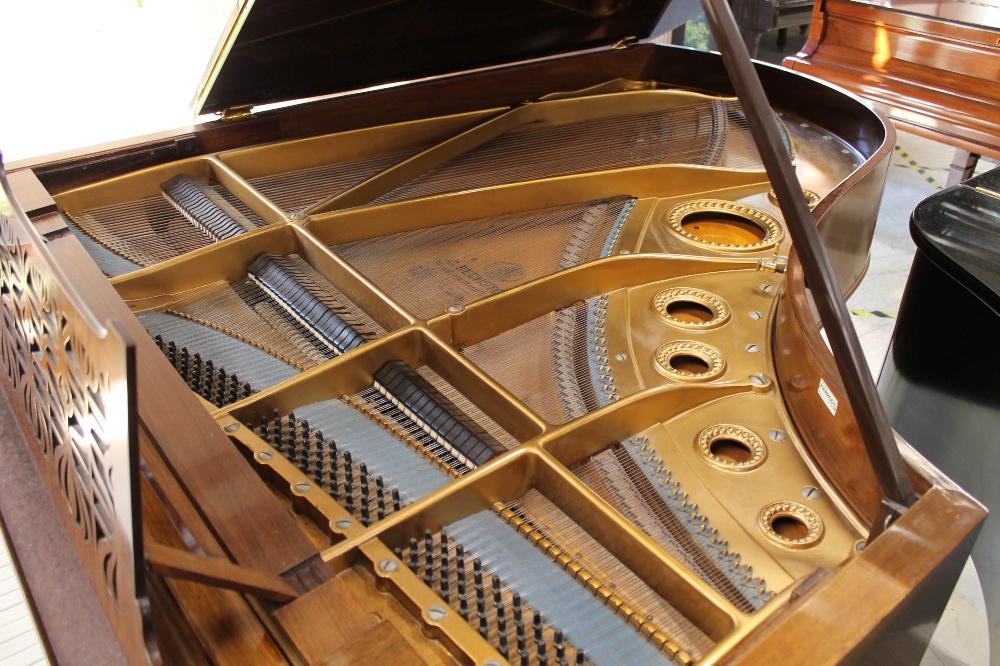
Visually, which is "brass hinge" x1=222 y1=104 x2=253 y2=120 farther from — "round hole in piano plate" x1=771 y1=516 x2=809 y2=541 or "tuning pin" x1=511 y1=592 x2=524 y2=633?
"round hole in piano plate" x1=771 y1=516 x2=809 y2=541

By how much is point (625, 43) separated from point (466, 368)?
229cm

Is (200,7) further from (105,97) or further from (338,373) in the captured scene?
(338,373)

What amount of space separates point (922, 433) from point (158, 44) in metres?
7.92

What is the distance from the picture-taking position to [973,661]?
3.09 metres

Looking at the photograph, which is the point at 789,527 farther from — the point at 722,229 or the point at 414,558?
the point at 722,229

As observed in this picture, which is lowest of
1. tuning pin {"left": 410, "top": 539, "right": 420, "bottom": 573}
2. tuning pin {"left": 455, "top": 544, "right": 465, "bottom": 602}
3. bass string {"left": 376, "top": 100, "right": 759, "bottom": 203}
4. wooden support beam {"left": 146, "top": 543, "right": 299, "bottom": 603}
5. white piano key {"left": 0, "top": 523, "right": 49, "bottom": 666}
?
white piano key {"left": 0, "top": 523, "right": 49, "bottom": 666}

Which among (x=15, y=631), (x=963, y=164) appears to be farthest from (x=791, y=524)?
(x=963, y=164)

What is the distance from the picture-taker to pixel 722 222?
308 cm


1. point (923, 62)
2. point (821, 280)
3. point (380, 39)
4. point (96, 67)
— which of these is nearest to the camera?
point (821, 280)

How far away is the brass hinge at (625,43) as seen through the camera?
366 centimetres

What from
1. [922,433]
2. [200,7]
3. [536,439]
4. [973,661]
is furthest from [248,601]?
[200,7]

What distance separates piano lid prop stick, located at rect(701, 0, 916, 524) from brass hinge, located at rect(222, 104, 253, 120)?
6.21ft

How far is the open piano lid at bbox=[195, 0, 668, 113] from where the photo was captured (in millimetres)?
2752

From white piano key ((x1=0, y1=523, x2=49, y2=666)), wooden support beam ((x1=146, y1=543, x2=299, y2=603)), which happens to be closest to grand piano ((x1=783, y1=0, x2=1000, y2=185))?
wooden support beam ((x1=146, y1=543, x2=299, y2=603))
